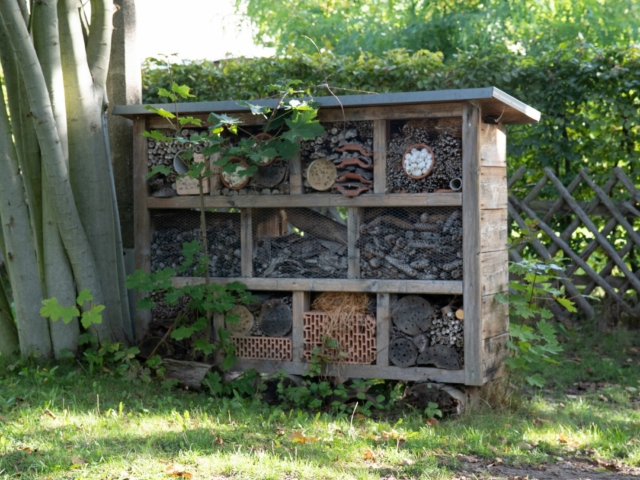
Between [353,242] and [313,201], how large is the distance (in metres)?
0.42

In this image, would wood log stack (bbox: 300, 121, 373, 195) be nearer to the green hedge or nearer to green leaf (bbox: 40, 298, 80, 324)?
green leaf (bbox: 40, 298, 80, 324)

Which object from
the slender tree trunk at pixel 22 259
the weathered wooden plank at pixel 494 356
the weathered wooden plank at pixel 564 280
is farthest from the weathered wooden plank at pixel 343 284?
the weathered wooden plank at pixel 564 280

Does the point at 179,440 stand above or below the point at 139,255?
below

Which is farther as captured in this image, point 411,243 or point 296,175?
point 296,175

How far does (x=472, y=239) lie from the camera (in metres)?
5.06

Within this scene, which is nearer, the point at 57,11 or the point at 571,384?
the point at 57,11

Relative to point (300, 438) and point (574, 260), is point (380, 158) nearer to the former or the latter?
point (300, 438)

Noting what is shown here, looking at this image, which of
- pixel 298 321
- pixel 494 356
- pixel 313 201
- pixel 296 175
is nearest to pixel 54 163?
pixel 296 175

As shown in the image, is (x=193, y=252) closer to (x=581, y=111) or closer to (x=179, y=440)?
(x=179, y=440)

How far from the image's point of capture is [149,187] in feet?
19.5

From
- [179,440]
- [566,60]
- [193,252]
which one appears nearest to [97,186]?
[193,252]

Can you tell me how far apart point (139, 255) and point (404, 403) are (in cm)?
237

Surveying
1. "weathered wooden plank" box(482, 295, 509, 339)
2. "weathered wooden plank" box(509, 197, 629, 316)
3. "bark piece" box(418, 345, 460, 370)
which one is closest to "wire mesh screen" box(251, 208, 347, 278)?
"bark piece" box(418, 345, 460, 370)

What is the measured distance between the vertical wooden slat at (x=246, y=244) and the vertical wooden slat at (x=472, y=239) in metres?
1.61
